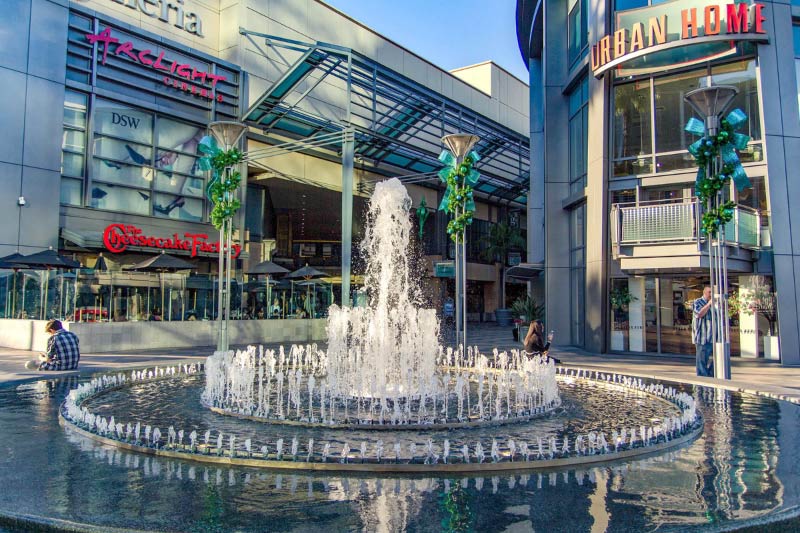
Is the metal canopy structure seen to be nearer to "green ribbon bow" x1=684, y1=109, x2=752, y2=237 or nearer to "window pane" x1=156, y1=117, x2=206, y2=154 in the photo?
"window pane" x1=156, y1=117, x2=206, y2=154

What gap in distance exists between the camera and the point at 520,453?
22.0 feet

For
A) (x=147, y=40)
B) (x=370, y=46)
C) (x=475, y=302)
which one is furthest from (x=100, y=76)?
(x=475, y=302)

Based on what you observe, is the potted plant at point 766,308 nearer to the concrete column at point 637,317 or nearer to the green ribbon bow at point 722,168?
the concrete column at point 637,317

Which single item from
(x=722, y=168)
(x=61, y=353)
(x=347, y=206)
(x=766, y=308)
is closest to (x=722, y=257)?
(x=722, y=168)

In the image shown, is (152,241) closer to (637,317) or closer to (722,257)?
(637,317)

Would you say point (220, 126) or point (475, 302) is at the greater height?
point (220, 126)

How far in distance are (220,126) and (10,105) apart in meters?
11.7

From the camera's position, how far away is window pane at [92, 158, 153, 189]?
2739 cm

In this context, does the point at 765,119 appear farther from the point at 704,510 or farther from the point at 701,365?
the point at 704,510

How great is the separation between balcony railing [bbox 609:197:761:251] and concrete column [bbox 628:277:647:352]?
227 centimetres

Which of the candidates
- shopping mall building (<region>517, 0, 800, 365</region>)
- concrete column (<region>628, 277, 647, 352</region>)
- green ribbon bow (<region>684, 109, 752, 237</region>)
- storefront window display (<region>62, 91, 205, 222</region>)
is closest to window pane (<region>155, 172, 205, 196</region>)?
storefront window display (<region>62, 91, 205, 222</region>)

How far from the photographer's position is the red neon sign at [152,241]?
27.0 metres

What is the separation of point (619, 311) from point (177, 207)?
2089 centimetres

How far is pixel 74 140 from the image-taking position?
87.1 ft
